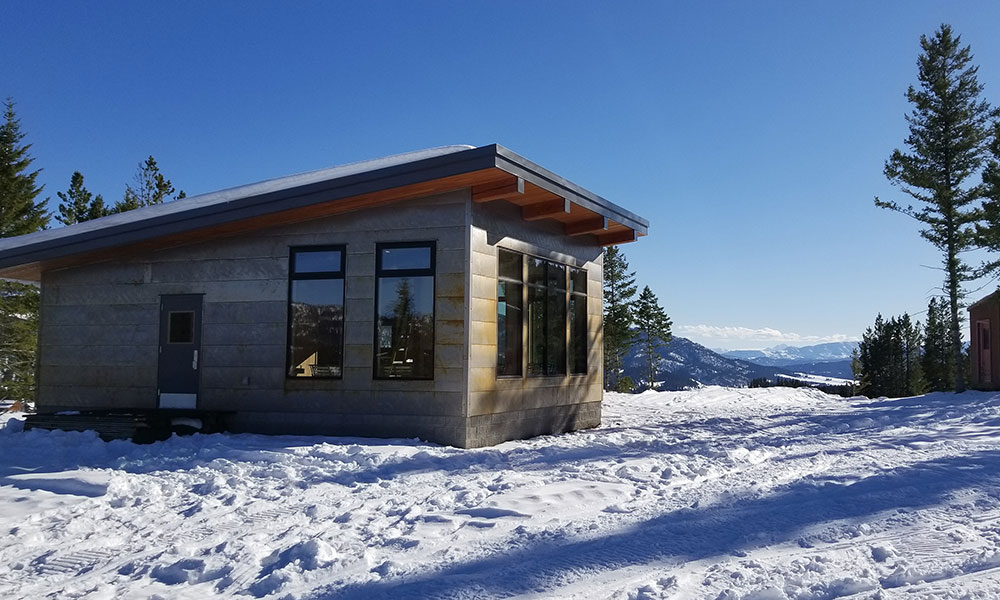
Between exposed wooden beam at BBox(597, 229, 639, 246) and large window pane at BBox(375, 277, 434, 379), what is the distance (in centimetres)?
417

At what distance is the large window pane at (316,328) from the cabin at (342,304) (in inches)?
0.8

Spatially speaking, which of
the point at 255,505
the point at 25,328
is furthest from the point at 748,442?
the point at 25,328

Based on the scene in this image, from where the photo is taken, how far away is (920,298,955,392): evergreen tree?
5247 cm

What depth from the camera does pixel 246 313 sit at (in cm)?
934

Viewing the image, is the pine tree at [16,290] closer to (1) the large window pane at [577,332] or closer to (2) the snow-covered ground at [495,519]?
(2) the snow-covered ground at [495,519]

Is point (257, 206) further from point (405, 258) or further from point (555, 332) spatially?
point (555, 332)

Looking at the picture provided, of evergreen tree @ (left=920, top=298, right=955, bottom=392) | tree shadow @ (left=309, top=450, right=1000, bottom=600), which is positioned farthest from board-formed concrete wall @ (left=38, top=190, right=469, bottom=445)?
evergreen tree @ (left=920, top=298, right=955, bottom=392)

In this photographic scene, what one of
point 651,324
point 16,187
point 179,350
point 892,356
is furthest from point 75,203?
point 892,356

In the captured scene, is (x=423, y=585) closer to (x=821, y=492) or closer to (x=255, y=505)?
(x=255, y=505)

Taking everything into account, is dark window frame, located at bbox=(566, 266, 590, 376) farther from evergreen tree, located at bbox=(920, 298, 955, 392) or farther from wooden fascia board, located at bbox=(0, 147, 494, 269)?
evergreen tree, located at bbox=(920, 298, 955, 392)

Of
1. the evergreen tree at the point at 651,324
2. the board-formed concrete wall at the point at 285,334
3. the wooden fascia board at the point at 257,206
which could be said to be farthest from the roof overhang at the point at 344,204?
the evergreen tree at the point at 651,324

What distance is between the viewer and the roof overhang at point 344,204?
7836 millimetres

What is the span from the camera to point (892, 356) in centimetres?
5756

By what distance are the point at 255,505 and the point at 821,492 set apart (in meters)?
4.39
